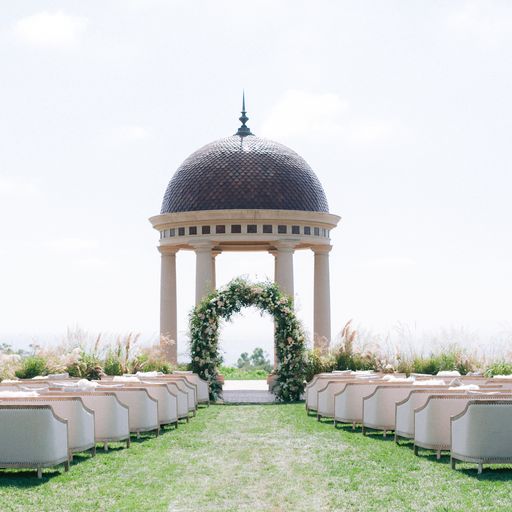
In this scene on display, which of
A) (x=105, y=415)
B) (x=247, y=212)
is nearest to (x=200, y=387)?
(x=105, y=415)

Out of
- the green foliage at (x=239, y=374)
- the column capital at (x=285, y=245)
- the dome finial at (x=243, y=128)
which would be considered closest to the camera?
the column capital at (x=285, y=245)

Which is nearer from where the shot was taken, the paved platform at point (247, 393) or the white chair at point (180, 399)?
the white chair at point (180, 399)

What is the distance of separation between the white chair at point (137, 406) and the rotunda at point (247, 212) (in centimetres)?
1846

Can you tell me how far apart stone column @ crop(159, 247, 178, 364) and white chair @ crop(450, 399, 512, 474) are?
27367 millimetres

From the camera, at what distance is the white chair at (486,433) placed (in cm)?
1123

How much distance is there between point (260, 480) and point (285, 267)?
25165 mm

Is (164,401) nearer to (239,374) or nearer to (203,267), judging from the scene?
(203,267)

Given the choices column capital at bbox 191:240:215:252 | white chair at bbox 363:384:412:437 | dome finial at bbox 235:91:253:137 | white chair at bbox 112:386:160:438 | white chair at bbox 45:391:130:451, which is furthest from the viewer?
dome finial at bbox 235:91:253:137

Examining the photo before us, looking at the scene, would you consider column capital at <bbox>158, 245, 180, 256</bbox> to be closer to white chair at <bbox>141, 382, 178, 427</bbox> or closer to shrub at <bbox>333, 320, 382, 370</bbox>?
shrub at <bbox>333, 320, 382, 370</bbox>

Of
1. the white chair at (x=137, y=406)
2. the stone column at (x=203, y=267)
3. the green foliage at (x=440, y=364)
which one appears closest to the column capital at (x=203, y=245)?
the stone column at (x=203, y=267)

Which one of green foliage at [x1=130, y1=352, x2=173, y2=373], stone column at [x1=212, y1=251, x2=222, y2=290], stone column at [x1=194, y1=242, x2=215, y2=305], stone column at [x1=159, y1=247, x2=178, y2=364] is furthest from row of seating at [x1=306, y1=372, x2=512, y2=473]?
stone column at [x1=159, y1=247, x2=178, y2=364]

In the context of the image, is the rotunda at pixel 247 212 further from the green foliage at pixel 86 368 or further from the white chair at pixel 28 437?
the white chair at pixel 28 437

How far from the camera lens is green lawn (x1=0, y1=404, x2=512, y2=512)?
947 centimetres

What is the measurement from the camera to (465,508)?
9.12 metres
